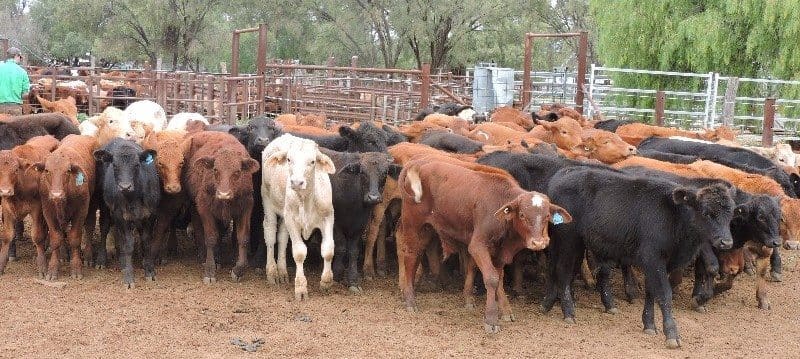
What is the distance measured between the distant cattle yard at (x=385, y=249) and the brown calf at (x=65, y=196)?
0.07 feet

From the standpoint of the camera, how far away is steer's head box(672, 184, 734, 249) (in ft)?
21.6

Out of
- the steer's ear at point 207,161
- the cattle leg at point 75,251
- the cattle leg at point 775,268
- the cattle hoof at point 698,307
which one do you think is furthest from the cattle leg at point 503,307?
the cattle leg at point 75,251

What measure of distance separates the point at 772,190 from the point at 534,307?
2.54 metres

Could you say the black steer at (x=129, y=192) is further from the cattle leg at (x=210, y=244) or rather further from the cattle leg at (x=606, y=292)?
the cattle leg at (x=606, y=292)

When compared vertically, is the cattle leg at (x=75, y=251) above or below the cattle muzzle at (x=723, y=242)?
below

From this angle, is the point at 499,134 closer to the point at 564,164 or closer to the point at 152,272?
the point at 564,164

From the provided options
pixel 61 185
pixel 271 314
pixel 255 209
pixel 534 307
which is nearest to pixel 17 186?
pixel 61 185

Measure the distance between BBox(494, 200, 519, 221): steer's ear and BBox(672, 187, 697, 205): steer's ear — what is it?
1.21 meters

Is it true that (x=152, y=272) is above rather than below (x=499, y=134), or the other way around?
below

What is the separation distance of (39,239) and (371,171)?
321 centimetres

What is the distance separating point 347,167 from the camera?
26.0 ft

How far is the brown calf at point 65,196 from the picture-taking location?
7.86 meters

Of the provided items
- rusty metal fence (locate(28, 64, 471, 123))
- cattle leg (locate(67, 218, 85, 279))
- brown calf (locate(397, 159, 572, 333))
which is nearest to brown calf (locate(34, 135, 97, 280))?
cattle leg (locate(67, 218, 85, 279))

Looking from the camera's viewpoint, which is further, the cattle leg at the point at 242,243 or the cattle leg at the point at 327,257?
the cattle leg at the point at 242,243
